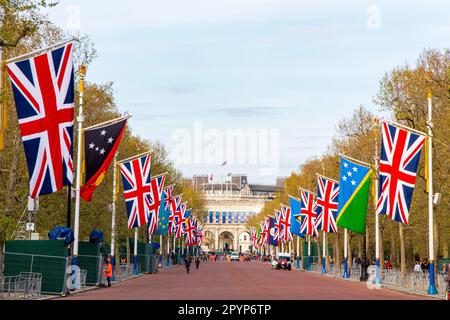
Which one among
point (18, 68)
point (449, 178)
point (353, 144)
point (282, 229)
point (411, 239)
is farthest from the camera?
point (282, 229)

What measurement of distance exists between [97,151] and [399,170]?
1373 centimetres

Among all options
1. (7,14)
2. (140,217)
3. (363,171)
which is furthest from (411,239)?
(7,14)

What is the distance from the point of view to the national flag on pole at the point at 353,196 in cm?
4919

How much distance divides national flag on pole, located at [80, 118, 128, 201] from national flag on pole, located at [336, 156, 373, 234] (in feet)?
52.9

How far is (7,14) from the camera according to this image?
3053 cm

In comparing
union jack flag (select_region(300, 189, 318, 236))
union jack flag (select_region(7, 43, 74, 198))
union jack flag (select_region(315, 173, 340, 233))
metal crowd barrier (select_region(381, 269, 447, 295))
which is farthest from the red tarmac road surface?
union jack flag (select_region(300, 189, 318, 236))

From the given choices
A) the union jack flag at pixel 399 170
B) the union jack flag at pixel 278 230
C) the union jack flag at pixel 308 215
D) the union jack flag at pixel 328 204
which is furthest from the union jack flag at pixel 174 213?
the union jack flag at pixel 399 170

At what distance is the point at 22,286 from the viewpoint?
36.3m

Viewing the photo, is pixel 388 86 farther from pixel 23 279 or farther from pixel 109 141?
pixel 23 279

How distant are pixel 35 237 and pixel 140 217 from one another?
410 inches

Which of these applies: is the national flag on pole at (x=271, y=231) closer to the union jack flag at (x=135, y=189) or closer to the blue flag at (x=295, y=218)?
the blue flag at (x=295, y=218)

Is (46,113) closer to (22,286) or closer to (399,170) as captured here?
(22,286)

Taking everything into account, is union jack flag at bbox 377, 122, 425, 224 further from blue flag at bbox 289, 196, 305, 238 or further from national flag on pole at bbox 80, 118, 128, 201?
blue flag at bbox 289, 196, 305, 238

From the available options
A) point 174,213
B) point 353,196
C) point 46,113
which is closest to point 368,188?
point 353,196
